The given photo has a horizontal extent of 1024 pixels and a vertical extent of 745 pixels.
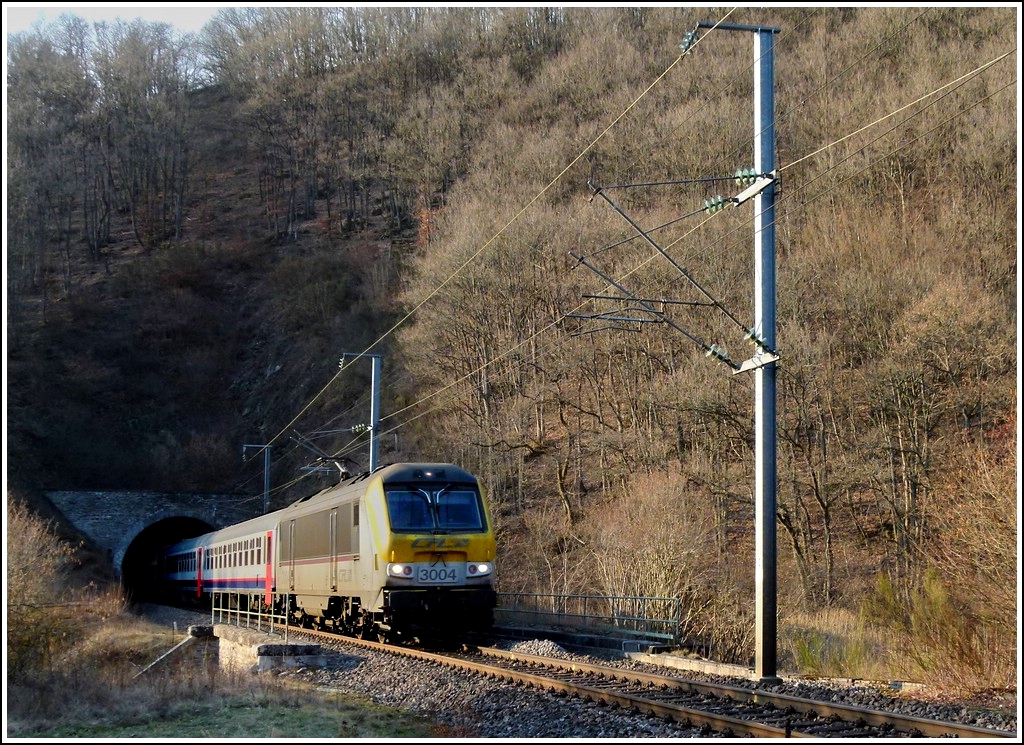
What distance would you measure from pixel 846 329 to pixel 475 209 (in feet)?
55.4

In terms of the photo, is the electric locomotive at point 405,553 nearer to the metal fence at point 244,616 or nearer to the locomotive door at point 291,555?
the metal fence at point 244,616

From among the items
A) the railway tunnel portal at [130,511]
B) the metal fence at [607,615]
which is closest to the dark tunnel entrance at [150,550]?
the railway tunnel portal at [130,511]

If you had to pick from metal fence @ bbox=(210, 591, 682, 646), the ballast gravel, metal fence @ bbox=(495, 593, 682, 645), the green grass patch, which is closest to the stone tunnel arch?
metal fence @ bbox=(210, 591, 682, 646)

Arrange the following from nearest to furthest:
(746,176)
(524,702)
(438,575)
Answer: (524,702) < (746,176) < (438,575)

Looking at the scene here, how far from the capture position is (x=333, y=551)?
61.9 feet

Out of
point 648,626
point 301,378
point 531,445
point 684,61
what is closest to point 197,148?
point 301,378

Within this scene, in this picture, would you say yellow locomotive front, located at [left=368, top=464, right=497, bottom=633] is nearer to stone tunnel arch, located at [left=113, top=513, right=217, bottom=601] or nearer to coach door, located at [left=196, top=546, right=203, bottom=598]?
coach door, located at [left=196, top=546, right=203, bottom=598]

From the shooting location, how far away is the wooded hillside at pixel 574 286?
87.4 ft

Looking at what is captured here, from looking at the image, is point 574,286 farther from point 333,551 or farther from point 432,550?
point 432,550

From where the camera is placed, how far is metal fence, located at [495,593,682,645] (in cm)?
1899

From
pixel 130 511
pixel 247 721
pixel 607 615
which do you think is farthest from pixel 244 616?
pixel 247 721

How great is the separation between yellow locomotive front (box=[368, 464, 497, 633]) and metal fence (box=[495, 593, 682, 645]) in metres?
3.65

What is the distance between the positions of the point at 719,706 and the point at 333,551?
1029cm

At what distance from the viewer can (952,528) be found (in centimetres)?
1567
